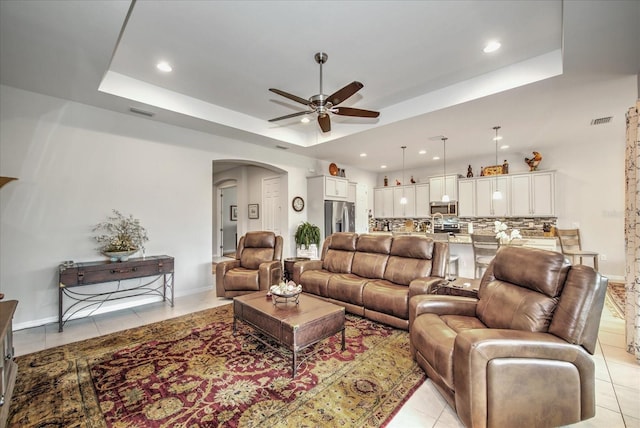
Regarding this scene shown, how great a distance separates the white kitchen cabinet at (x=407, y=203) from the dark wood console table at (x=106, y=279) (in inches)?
243

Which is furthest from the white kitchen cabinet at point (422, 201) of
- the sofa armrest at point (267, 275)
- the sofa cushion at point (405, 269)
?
the sofa armrest at point (267, 275)

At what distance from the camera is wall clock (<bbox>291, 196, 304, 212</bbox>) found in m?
6.27

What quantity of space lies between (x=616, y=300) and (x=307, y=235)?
16.8ft

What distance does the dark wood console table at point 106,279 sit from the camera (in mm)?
3166

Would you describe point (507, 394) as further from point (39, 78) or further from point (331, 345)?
point (39, 78)

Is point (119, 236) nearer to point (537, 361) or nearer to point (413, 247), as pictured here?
point (413, 247)

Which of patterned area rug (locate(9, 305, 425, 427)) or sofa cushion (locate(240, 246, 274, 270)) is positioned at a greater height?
sofa cushion (locate(240, 246, 274, 270))

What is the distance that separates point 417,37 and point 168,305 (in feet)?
15.0

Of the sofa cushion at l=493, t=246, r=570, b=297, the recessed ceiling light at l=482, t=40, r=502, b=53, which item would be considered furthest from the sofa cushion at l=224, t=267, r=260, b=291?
the recessed ceiling light at l=482, t=40, r=502, b=53

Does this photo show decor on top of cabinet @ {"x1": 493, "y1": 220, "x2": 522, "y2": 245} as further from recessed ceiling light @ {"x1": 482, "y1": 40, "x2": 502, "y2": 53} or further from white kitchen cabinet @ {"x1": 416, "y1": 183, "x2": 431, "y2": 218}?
white kitchen cabinet @ {"x1": 416, "y1": 183, "x2": 431, "y2": 218}

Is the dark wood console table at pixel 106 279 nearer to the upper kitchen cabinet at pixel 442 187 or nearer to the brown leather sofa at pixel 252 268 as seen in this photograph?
the brown leather sofa at pixel 252 268

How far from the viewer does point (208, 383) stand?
2.09 meters

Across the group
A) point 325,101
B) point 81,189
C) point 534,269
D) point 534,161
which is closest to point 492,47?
point 325,101

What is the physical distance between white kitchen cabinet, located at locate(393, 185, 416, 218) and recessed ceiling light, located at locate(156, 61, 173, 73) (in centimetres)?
648
